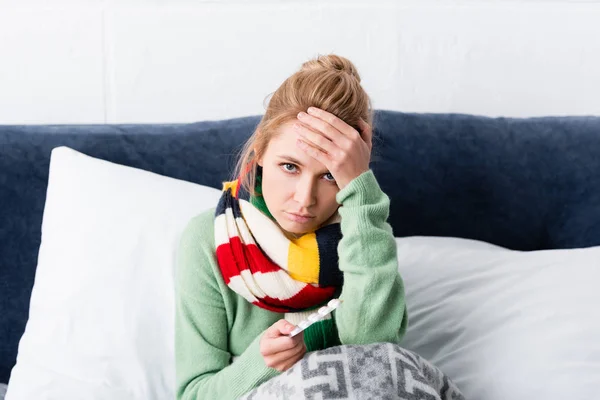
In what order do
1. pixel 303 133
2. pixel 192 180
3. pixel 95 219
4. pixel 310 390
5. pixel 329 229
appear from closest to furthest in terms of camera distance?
1. pixel 310 390
2. pixel 303 133
3. pixel 329 229
4. pixel 95 219
5. pixel 192 180

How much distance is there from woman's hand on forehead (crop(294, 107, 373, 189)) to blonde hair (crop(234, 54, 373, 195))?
3 centimetres

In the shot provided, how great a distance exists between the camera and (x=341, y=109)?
128 centimetres

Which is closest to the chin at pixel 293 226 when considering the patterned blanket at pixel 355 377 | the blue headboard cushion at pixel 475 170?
the patterned blanket at pixel 355 377

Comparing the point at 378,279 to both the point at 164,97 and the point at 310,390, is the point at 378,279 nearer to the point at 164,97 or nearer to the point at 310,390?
the point at 310,390

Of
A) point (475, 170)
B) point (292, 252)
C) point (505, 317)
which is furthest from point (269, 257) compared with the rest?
point (475, 170)

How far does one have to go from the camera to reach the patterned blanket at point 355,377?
1.07 metres

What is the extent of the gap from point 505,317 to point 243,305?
45 centimetres

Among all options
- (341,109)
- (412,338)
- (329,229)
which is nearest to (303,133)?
(341,109)

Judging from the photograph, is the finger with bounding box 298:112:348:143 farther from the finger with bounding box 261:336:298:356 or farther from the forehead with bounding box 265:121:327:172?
the finger with bounding box 261:336:298:356

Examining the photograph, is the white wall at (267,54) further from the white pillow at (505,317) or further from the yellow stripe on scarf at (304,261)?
the yellow stripe on scarf at (304,261)

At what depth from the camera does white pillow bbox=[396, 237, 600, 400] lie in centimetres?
127

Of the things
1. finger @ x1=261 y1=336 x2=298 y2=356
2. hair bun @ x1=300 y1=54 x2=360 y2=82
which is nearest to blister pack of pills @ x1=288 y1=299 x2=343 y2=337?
finger @ x1=261 y1=336 x2=298 y2=356

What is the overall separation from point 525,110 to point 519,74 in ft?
0.29

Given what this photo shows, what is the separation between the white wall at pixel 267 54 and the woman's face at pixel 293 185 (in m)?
0.61
